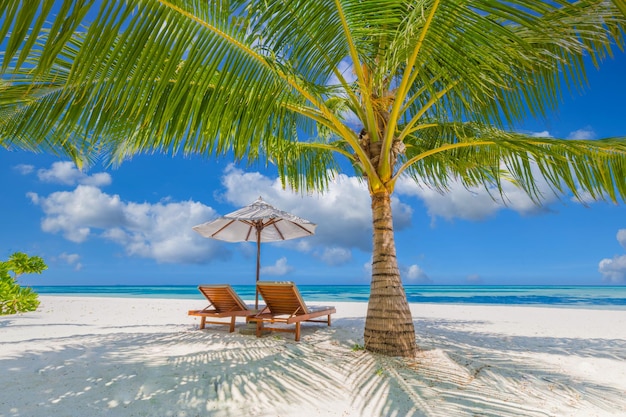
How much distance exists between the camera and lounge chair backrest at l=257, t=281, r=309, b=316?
5432mm

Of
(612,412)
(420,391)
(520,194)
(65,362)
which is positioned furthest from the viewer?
(520,194)

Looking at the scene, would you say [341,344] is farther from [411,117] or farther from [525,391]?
[411,117]

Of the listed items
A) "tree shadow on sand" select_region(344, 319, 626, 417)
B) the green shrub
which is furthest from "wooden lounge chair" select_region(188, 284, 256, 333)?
the green shrub

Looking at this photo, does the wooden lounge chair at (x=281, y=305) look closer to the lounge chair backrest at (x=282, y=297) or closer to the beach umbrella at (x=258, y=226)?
the lounge chair backrest at (x=282, y=297)

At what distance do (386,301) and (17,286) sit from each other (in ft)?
27.5

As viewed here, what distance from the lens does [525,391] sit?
3428mm

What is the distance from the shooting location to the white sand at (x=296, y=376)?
2.95 meters

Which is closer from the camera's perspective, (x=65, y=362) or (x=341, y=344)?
(x=65, y=362)

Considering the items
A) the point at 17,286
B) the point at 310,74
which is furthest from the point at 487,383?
the point at 17,286

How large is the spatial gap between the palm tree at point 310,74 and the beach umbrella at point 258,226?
177cm

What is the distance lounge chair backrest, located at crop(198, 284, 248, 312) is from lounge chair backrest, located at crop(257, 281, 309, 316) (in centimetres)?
52

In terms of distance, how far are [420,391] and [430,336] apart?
2.80 metres

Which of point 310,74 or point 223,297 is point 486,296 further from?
point 310,74

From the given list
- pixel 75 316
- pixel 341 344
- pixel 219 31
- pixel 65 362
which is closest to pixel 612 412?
pixel 341 344
